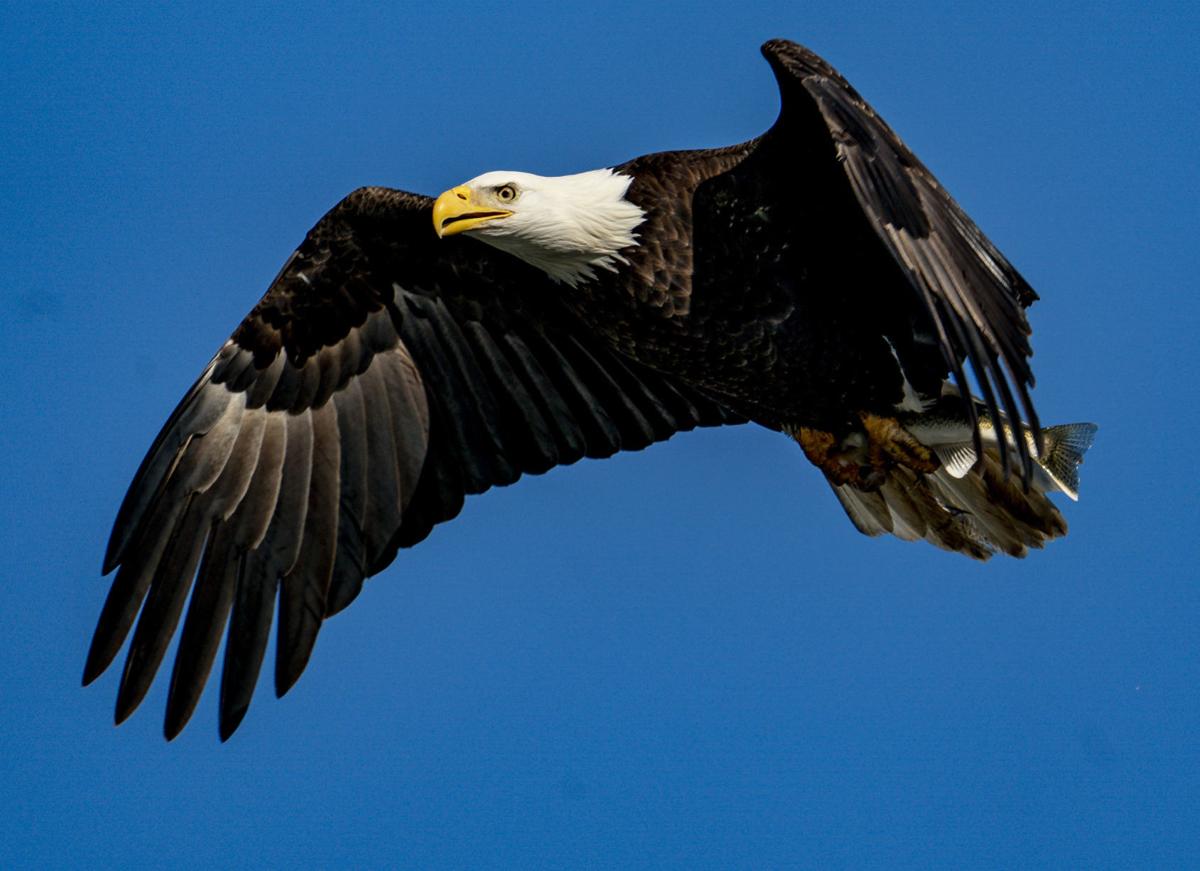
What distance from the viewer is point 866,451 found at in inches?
245

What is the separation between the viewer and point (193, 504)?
616 centimetres

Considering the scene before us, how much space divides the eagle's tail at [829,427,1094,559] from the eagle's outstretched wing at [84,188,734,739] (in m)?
0.67

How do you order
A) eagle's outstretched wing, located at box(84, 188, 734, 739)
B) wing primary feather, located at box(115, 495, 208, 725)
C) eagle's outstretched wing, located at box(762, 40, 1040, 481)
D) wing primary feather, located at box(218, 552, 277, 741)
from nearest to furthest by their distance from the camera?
eagle's outstretched wing, located at box(762, 40, 1040, 481)
wing primary feather, located at box(115, 495, 208, 725)
wing primary feather, located at box(218, 552, 277, 741)
eagle's outstretched wing, located at box(84, 188, 734, 739)

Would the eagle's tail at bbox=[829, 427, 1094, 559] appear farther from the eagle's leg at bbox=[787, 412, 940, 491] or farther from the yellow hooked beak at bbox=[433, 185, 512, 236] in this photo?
the yellow hooked beak at bbox=[433, 185, 512, 236]

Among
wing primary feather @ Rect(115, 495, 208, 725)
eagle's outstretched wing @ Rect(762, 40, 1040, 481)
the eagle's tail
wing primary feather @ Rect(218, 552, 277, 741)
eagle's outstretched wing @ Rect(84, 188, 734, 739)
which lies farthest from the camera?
the eagle's tail

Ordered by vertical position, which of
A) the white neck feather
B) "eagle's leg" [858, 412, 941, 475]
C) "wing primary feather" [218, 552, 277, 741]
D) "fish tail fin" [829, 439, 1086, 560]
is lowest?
"wing primary feather" [218, 552, 277, 741]

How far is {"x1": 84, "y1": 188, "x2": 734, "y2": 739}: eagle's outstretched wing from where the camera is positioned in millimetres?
6012

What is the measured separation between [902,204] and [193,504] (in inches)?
109

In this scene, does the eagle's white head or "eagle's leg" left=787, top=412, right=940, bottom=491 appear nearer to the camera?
the eagle's white head

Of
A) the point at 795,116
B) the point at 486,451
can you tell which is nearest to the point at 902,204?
the point at 795,116

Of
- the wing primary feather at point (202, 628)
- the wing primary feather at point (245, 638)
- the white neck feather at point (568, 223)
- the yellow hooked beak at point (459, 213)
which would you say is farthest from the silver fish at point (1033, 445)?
the wing primary feather at point (202, 628)

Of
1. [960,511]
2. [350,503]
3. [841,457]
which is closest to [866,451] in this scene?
[841,457]

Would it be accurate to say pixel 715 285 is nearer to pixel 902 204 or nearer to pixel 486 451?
pixel 902 204

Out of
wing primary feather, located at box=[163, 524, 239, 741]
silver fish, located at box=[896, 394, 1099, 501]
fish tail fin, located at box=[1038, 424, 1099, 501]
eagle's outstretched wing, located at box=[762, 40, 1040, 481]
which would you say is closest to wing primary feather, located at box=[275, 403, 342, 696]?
wing primary feather, located at box=[163, 524, 239, 741]
